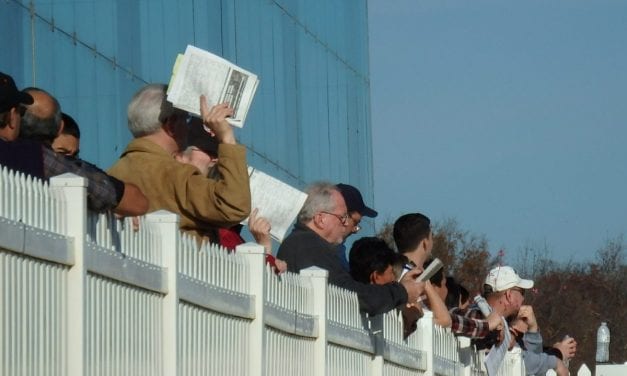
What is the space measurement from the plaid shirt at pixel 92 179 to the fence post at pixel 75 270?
0.18m

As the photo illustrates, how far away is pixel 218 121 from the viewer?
8.23 m

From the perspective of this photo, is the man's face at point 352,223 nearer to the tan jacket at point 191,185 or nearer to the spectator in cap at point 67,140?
the tan jacket at point 191,185

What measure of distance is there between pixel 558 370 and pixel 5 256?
34.6ft

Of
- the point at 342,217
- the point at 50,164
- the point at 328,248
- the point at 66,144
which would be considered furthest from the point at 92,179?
the point at 342,217

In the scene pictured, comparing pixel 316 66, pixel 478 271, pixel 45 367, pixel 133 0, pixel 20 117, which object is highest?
pixel 478 271

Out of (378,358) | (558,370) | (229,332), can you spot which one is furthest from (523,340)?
(229,332)

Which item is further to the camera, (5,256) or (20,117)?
(20,117)

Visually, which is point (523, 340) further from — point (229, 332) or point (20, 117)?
point (20, 117)

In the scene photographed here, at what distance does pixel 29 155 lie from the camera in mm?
6277

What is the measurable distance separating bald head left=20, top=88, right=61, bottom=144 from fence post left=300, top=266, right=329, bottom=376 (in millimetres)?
2488

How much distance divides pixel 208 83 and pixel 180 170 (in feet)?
1.76

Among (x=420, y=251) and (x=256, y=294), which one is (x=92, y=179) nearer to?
(x=256, y=294)

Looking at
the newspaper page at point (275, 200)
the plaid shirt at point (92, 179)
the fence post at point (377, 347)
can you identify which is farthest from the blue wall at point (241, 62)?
the plaid shirt at point (92, 179)

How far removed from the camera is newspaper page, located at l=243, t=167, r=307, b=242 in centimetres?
931
